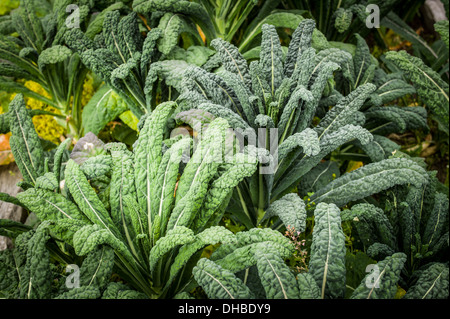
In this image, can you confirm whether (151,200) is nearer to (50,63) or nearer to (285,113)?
(285,113)

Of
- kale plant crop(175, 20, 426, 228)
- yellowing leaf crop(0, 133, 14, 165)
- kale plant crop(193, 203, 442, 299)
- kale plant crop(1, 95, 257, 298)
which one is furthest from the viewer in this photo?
yellowing leaf crop(0, 133, 14, 165)

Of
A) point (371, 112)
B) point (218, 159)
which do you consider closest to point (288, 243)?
point (218, 159)

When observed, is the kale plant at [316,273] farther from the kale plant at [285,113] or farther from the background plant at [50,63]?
the background plant at [50,63]

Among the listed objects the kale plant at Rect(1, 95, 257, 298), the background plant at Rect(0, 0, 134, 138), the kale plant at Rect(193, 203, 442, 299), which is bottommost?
the kale plant at Rect(193, 203, 442, 299)

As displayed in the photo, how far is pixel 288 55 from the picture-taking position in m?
1.54

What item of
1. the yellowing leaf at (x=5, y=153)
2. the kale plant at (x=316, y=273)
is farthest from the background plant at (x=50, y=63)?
the kale plant at (x=316, y=273)

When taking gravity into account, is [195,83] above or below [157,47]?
below

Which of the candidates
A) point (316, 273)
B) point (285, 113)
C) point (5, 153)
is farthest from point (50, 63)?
point (316, 273)

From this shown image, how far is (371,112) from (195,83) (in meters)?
0.84

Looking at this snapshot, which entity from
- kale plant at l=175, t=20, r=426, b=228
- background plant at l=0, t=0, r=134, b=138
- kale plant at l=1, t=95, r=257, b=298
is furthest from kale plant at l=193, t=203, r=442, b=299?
background plant at l=0, t=0, r=134, b=138

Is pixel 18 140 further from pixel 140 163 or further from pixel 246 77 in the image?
pixel 246 77

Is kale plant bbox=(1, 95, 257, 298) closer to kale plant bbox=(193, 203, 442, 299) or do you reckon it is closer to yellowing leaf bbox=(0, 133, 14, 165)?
kale plant bbox=(193, 203, 442, 299)

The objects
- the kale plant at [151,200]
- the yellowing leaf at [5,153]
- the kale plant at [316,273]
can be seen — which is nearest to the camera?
the kale plant at [316,273]

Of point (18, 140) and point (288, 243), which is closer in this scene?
point (288, 243)
